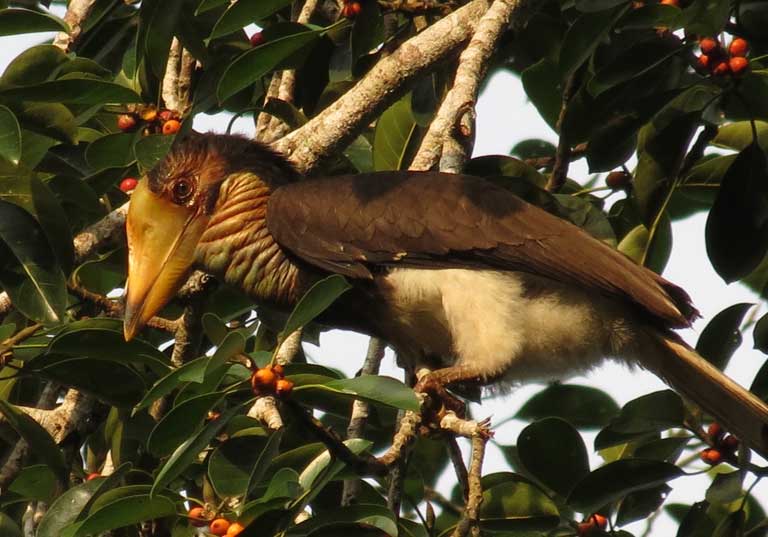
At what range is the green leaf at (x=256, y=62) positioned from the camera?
3.33 metres

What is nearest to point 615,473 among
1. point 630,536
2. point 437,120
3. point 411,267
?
point 630,536

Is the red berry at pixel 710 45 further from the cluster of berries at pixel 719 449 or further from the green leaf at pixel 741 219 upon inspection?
the cluster of berries at pixel 719 449

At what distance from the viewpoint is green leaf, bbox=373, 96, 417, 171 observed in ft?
13.8

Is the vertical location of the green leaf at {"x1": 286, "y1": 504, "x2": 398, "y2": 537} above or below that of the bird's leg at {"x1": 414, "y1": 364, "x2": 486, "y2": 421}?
below

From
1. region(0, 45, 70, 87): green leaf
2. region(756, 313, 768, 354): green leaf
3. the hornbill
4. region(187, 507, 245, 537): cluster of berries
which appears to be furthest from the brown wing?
region(187, 507, 245, 537): cluster of berries

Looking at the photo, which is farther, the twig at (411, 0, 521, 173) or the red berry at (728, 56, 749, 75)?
the twig at (411, 0, 521, 173)

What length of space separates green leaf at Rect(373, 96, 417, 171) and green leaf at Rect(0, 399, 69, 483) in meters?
1.58

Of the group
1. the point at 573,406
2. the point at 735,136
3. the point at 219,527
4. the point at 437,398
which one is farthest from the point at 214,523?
the point at 735,136

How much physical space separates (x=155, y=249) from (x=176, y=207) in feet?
0.76

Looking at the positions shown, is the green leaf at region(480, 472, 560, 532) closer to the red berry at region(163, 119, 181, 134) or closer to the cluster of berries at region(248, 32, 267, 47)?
the red berry at region(163, 119, 181, 134)

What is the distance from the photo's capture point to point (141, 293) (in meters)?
3.51

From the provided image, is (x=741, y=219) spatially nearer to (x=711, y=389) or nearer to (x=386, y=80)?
(x=711, y=389)

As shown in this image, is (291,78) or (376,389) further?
(291,78)

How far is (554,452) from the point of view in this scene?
3375 mm
